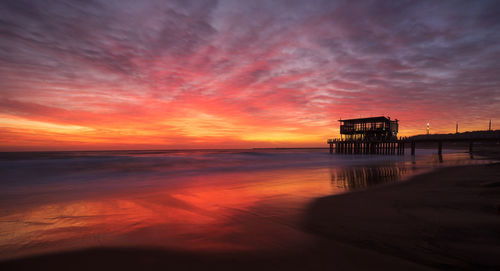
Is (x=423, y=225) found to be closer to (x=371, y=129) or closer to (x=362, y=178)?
(x=362, y=178)

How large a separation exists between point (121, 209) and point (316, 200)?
7557mm

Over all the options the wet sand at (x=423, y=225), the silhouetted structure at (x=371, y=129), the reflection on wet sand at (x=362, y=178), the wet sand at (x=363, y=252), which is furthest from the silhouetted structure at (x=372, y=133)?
the wet sand at (x=363, y=252)

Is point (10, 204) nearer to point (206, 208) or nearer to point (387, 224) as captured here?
point (206, 208)

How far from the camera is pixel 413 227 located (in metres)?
5.74

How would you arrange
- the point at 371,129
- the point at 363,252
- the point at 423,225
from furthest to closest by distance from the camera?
the point at 371,129
the point at 423,225
the point at 363,252

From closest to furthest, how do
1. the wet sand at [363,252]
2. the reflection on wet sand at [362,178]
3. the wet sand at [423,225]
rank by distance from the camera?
the wet sand at [363,252] → the wet sand at [423,225] → the reflection on wet sand at [362,178]

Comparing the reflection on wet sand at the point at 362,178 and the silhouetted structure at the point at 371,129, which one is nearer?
the reflection on wet sand at the point at 362,178

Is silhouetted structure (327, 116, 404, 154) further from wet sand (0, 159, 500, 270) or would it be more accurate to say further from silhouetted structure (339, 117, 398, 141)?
wet sand (0, 159, 500, 270)

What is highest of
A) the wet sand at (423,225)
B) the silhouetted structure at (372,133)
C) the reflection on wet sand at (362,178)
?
the silhouetted structure at (372,133)

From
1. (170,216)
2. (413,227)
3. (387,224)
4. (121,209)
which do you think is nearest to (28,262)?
(170,216)

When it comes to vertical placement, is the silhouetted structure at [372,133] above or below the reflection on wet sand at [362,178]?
above

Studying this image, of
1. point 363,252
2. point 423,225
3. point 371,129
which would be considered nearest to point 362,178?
point 423,225

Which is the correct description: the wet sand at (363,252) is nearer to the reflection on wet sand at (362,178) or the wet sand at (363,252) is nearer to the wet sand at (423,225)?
the wet sand at (423,225)

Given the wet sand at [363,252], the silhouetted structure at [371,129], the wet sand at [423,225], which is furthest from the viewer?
the silhouetted structure at [371,129]
